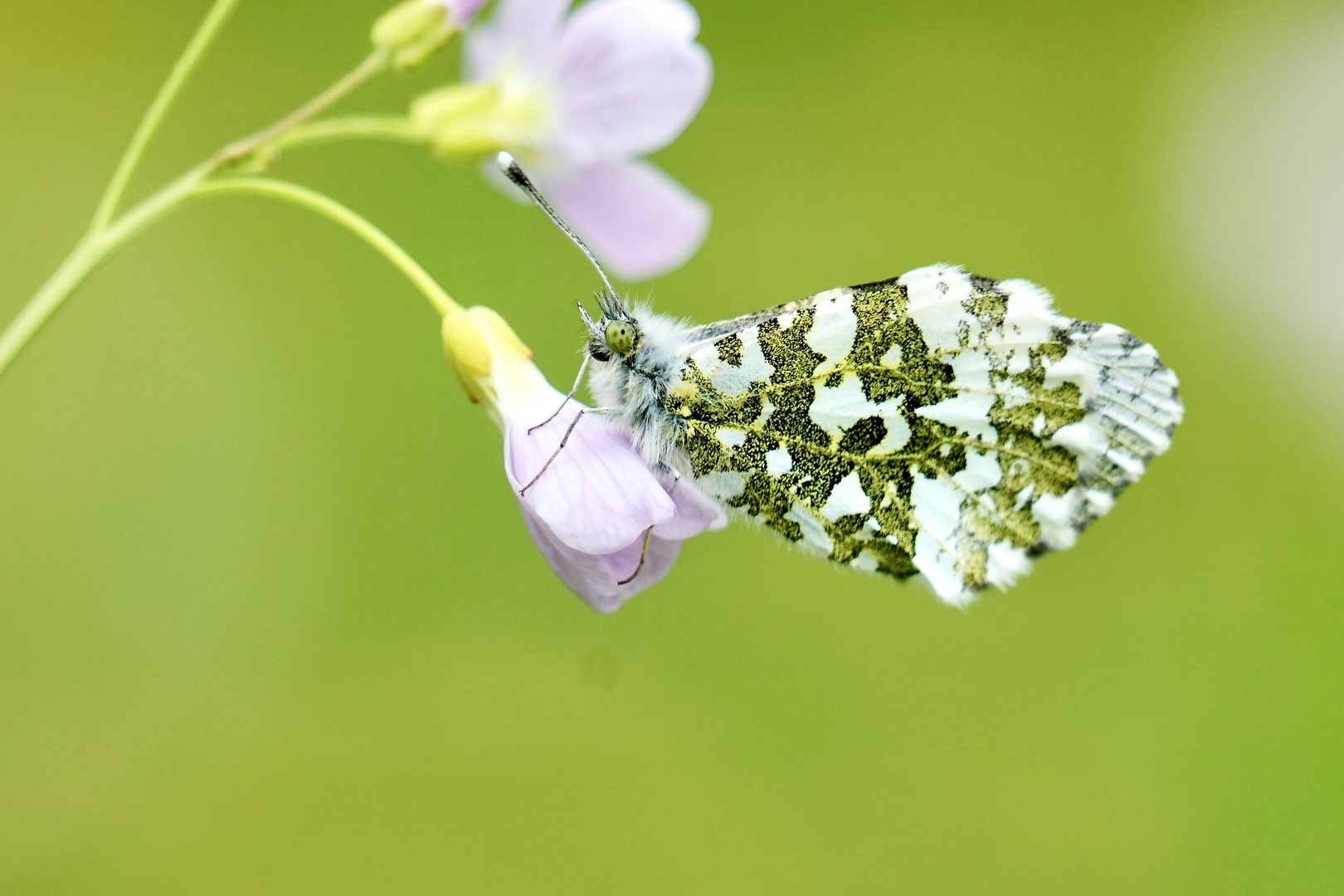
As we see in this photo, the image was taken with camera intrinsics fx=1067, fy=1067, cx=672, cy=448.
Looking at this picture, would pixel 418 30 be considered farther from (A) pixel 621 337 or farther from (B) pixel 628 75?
(A) pixel 621 337

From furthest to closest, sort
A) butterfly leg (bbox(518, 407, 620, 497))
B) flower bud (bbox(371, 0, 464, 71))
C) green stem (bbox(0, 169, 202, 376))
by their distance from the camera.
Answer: butterfly leg (bbox(518, 407, 620, 497)) → flower bud (bbox(371, 0, 464, 71)) → green stem (bbox(0, 169, 202, 376))

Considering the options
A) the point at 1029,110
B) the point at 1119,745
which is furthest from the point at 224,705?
the point at 1029,110

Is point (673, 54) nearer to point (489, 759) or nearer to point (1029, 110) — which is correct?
point (489, 759)

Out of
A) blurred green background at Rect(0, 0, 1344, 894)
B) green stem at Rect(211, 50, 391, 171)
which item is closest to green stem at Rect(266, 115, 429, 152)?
green stem at Rect(211, 50, 391, 171)

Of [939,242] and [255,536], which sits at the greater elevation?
[939,242]

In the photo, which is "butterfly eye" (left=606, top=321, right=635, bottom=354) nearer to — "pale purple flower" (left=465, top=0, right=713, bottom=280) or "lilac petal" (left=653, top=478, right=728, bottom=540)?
"lilac petal" (left=653, top=478, right=728, bottom=540)

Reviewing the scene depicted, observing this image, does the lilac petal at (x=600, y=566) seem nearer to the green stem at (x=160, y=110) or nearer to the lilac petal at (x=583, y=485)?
the lilac petal at (x=583, y=485)

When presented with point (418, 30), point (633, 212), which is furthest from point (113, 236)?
point (633, 212)
